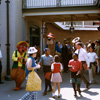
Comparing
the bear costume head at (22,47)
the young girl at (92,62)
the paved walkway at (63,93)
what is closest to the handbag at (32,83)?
the paved walkway at (63,93)

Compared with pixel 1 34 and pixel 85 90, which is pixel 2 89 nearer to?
pixel 85 90

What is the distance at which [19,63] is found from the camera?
398 inches

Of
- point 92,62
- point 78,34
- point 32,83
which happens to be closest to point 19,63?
point 92,62

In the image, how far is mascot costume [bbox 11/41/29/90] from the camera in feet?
32.7

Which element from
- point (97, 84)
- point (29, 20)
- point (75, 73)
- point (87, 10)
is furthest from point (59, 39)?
point (75, 73)

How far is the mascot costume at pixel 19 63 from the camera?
998 cm

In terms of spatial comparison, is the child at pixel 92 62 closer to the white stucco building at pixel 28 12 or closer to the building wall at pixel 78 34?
the white stucco building at pixel 28 12

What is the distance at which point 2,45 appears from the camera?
13297 millimetres

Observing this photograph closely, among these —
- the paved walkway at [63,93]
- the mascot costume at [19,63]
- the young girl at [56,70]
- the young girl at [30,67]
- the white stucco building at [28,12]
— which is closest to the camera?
the young girl at [30,67]

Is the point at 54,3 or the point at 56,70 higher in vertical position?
the point at 54,3

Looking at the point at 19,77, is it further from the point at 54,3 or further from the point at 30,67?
the point at 54,3

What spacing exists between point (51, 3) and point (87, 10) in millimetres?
2361

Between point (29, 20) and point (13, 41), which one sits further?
point (29, 20)

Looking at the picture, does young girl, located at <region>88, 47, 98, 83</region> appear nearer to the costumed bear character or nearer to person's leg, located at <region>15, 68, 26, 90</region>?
the costumed bear character
